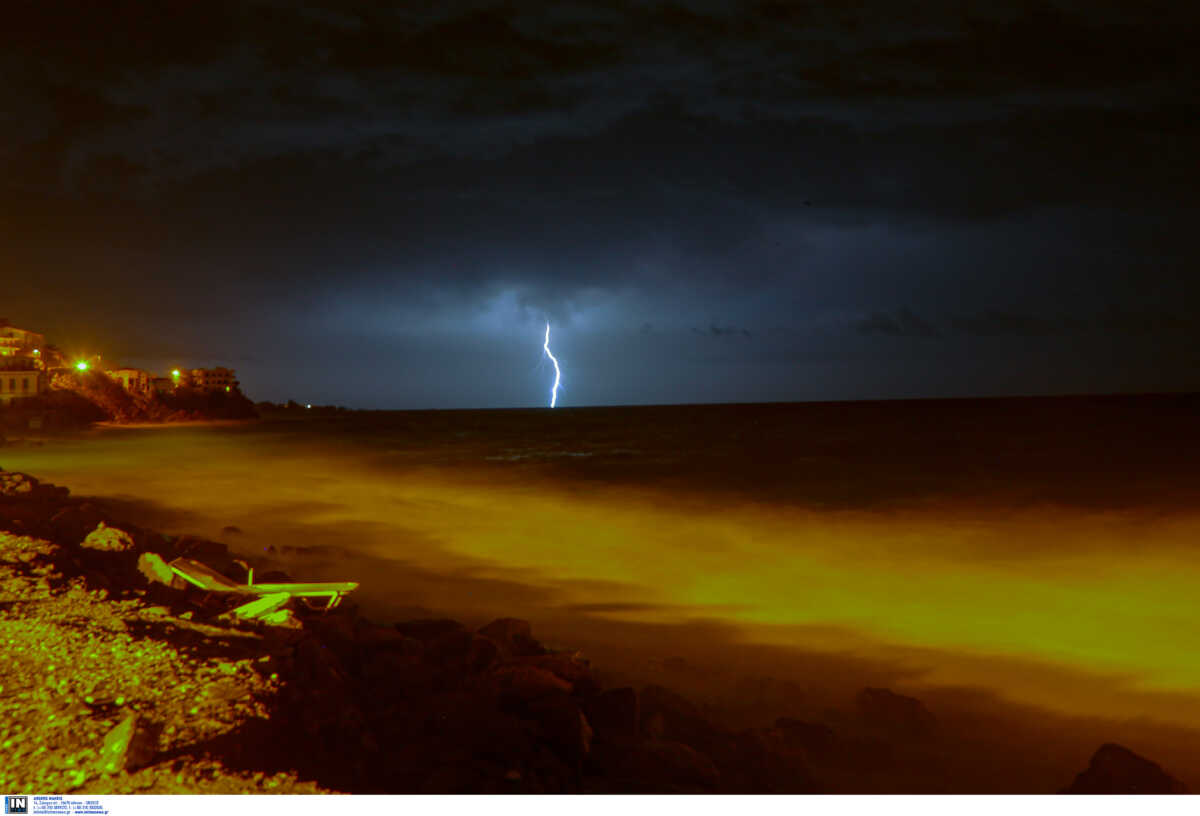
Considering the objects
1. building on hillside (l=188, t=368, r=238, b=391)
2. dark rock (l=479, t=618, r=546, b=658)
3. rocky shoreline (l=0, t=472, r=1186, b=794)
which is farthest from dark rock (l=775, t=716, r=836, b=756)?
building on hillside (l=188, t=368, r=238, b=391)

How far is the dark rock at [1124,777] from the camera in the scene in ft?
13.8

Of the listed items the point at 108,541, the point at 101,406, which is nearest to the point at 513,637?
the point at 108,541

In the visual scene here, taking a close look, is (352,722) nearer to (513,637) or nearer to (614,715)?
(614,715)

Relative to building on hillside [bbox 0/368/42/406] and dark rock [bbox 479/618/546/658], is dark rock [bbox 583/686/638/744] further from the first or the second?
building on hillside [bbox 0/368/42/406]

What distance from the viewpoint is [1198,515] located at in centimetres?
1942

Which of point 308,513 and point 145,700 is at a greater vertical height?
point 145,700

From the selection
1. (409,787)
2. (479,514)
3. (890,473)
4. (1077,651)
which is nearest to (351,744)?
(409,787)

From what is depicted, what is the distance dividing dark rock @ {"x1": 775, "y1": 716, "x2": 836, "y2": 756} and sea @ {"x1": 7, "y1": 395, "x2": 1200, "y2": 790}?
0.68 meters

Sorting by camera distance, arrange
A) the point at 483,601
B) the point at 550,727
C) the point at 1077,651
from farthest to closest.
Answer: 1. the point at 483,601
2. the point at 1077,651
3. the point at 550,727

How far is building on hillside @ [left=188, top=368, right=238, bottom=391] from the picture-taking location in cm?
10454

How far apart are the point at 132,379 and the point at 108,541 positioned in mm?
90574

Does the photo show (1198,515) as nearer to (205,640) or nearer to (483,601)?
(483,601)

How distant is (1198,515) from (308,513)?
23284mm

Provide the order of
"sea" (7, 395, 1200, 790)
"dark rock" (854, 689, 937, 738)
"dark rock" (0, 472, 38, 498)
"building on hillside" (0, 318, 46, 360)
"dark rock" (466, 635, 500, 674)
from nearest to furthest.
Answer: "dark rock" (466, 635, 500, 674)
"dark rock" (854, 689, 937, 738)
"sea" (7, 395, 1200, 790)
"dark rock" (0, 472, 38, 498)
"building on hillside" (0, 318, 46, 360)
